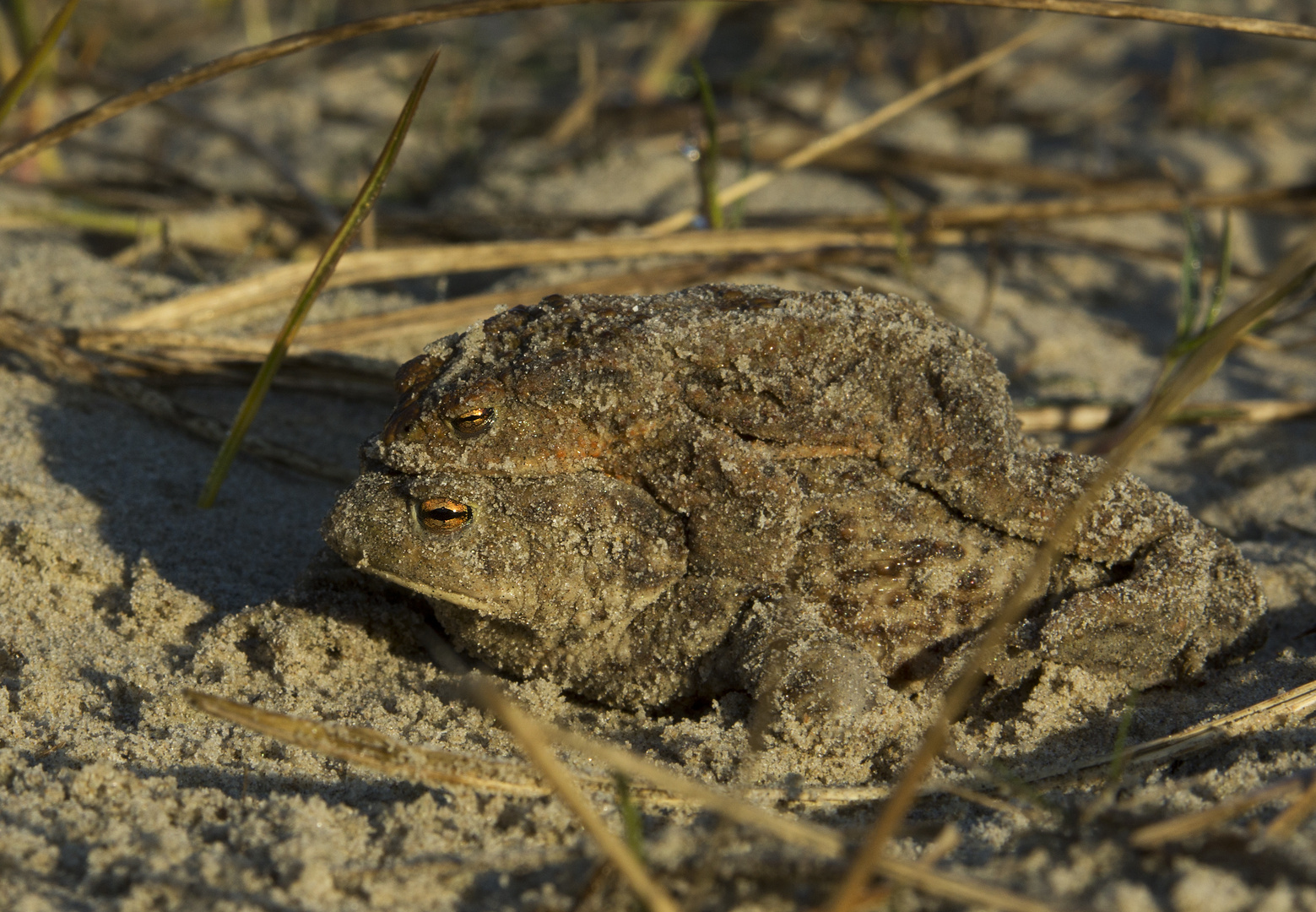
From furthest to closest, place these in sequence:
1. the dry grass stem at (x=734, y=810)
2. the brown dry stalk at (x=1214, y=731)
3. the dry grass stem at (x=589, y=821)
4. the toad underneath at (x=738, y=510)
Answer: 1. the toad underneath at (x=738, y=510)
2. the brown dry stalk at (x=1214, y=731)
3. the dry grass stem at (x=734, y=810)
4. the dry grass stem at (x=589, y=821)

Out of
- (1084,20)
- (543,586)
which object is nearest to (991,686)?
(543,586)

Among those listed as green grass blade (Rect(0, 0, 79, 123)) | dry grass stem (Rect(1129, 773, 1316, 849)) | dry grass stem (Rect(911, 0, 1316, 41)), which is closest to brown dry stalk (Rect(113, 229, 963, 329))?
green grass blade (Rect(0, 0, 79, 123))

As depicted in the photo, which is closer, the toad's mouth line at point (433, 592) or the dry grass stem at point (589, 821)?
the dry grass stem at point (589, 821)

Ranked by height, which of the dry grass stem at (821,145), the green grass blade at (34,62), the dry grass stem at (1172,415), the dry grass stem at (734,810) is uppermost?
the dry grass stem at (821,145)

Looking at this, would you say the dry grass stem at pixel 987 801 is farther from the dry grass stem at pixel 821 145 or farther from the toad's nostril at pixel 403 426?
the dry grass stem at pixel 821 145

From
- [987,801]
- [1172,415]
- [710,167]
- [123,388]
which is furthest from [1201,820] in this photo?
[123,388]

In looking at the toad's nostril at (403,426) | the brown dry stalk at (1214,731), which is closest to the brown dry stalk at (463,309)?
the toad's nostril at (403,426)

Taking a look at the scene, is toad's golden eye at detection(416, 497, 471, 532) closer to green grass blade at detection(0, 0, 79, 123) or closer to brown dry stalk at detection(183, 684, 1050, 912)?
brown dry stalk at detection(183, 684, 1050, 912)

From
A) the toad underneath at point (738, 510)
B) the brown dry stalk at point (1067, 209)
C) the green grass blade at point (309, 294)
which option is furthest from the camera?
the brown dry stalk at point (1067, 209)
